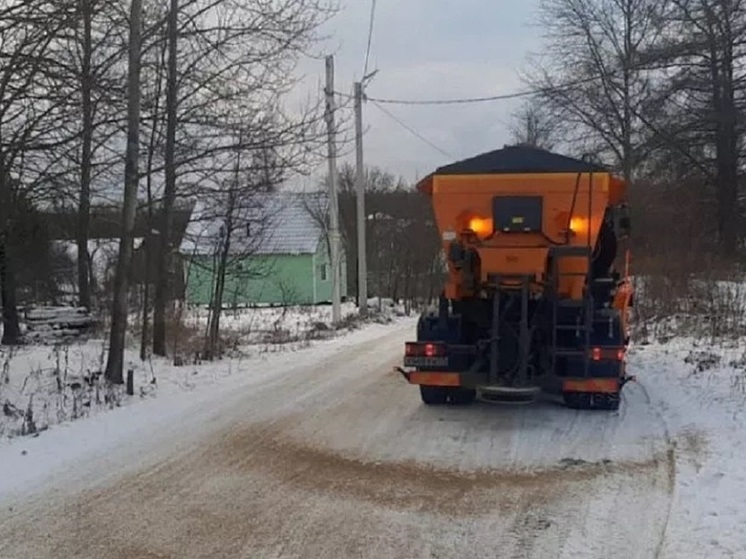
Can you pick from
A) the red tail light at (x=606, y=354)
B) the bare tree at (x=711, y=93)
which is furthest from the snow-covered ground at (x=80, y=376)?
the bare tree at (x=711, y=93)

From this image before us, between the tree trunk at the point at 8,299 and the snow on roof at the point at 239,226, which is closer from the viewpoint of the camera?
the tree trunk at the point at 8,299

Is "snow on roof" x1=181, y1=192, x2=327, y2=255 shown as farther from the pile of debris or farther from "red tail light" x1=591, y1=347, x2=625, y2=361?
"red tail light" x1=591, y1=347, x2=625, y2=361

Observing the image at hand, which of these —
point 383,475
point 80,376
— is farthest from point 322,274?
point 383,475

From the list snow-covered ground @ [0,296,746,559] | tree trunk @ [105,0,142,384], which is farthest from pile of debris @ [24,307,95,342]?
snow-covered ground @ [0,296,746,559]

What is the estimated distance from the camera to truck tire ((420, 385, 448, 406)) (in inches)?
383

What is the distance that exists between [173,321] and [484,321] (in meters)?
9.57

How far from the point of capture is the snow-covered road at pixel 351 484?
517cm

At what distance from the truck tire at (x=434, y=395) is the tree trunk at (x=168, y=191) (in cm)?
609

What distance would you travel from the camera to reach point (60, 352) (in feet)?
43.2

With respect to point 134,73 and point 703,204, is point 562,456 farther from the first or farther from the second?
point 703,204

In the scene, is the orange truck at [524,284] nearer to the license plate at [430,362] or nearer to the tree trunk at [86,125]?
the license plate at [430,362]

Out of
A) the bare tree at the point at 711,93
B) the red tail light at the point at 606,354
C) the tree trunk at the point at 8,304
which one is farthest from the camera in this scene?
the bare tree at the point at 711,93

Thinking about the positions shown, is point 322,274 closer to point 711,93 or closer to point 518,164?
point 711,93

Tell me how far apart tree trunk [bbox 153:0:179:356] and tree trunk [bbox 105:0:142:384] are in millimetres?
1540
